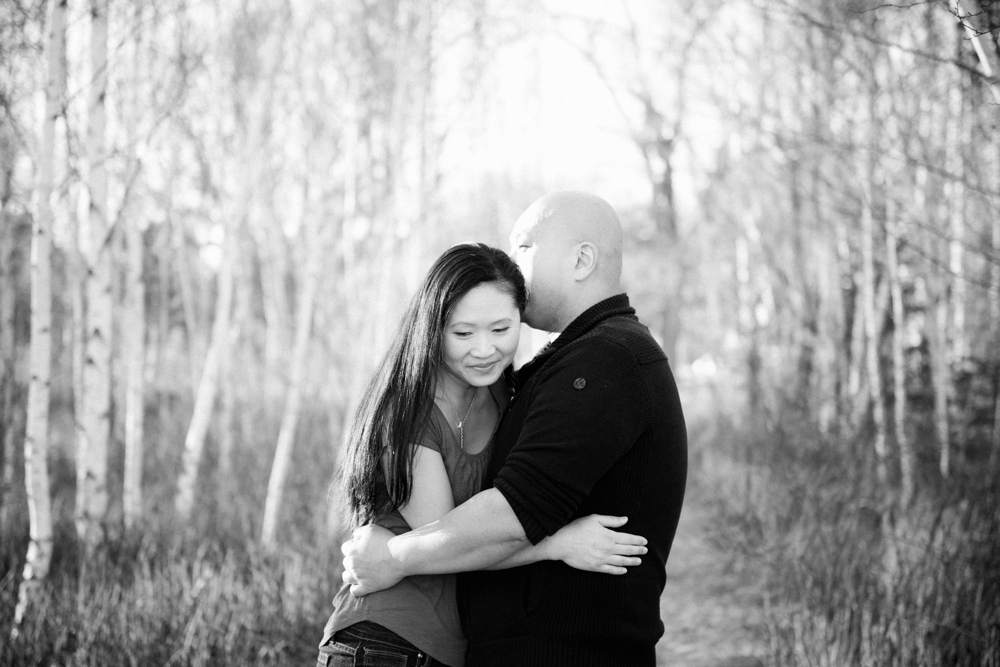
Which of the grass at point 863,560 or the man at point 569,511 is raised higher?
the man at point 569,511

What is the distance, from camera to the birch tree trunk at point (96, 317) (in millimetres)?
4305

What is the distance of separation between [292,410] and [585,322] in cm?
467

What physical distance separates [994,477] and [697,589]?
7.01ft

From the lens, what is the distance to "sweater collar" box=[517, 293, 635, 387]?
2.14m

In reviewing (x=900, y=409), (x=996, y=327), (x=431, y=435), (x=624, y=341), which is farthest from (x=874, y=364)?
(x=431, y=435)

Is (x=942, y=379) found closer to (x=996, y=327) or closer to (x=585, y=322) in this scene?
(x=996, y=327)

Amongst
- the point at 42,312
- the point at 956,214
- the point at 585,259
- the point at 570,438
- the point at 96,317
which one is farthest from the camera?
the point at 956,214

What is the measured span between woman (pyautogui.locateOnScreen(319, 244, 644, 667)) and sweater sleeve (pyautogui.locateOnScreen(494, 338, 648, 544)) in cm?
12

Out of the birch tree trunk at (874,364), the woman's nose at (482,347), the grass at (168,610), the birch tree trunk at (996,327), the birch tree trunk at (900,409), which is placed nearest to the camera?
the woman's nose at (482,347)

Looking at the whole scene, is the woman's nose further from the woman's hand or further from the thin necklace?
the woman's hand

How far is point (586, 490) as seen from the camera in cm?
185

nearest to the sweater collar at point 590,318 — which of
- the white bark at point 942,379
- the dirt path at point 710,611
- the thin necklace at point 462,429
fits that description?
the thin necklace at point 462,429

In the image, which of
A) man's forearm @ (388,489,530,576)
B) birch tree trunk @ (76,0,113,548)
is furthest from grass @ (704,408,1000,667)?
birch tree trunk @ (76,0,113,548)

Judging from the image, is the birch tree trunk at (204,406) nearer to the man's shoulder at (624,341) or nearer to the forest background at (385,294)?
the forest background at (385,294)
